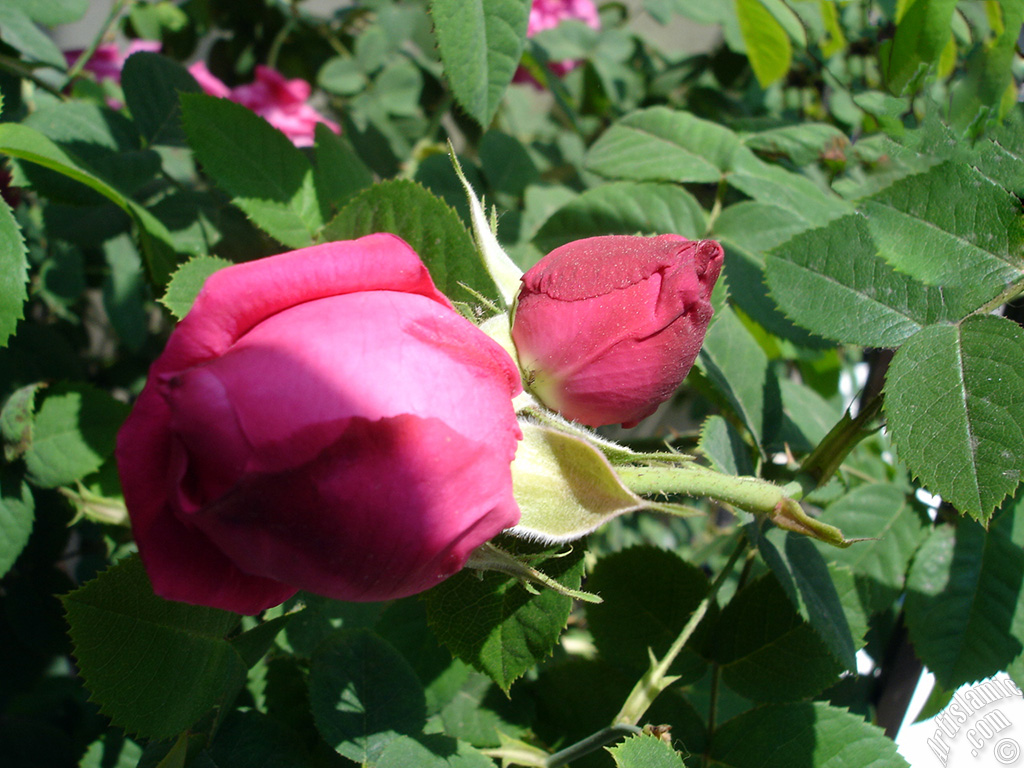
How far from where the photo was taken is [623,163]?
87cm

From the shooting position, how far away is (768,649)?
2.22 ft

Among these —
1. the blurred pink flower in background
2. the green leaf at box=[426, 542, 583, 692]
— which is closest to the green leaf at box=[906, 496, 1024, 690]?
the green leaf at box=[426, 542, 583, 692]

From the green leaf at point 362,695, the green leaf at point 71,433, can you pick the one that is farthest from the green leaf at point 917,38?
the green leaf at point 71,433

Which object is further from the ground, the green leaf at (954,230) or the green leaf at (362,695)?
the green leaf at (954,230)

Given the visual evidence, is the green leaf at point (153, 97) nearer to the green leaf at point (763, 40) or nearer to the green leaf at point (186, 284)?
the green leaf at point (186, 284)

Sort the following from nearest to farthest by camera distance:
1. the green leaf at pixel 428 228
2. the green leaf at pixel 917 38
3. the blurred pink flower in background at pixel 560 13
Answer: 1. the green leaf at pixel 428 228
2. the green leaf at pixel 917 38
3. the blurred pink flower in background at pixel 560 13

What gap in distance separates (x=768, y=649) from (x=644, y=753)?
234 millimetres

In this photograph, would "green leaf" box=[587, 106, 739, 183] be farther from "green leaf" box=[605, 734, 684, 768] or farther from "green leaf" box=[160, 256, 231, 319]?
"green leaf" box=[605, 734, 684, 768]

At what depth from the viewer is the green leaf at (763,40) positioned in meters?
0.98

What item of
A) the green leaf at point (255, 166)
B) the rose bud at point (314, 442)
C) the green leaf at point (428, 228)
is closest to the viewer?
the rose bud at point (314, 442)

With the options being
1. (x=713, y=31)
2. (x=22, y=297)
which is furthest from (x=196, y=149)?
(x=713, y=31)

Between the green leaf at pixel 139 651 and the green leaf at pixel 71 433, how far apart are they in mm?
322

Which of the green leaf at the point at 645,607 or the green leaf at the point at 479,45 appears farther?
the green leaf at the point at 645,607

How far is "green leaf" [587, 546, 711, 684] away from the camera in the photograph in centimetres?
69
